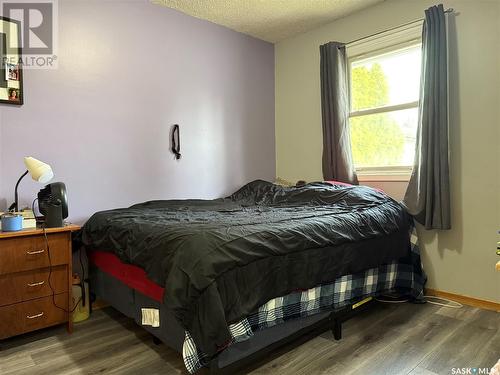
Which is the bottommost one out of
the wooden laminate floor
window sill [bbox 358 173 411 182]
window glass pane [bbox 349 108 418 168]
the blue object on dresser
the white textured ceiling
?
the wooden laminate floor

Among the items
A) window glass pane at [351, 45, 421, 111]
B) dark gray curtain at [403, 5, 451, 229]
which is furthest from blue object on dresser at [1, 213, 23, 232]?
window glass pane at [351, 45, 421, 111]

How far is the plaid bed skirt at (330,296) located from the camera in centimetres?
150

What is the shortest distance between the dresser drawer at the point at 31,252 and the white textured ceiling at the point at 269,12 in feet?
7.14

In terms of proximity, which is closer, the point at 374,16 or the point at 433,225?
the point at 433,225

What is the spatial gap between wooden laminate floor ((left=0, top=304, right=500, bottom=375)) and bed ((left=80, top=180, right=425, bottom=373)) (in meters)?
0.15

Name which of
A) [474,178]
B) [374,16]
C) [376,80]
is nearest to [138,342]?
[474,178]

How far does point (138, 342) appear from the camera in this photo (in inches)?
80.8

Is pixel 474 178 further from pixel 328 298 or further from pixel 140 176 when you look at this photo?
pixel 140 176

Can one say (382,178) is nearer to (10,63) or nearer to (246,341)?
(246,341)

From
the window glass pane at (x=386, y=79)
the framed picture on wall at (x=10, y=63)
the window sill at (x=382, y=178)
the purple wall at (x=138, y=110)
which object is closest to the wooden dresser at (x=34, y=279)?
the purple wall at (x=138, y=110)

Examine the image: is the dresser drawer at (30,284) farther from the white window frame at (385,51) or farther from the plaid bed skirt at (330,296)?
the white window frame at (385,51)

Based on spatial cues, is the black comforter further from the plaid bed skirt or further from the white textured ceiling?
the white textured ceiling

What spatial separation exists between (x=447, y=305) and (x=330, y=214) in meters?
1.25

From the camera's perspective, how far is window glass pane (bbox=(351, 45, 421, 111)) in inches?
118
